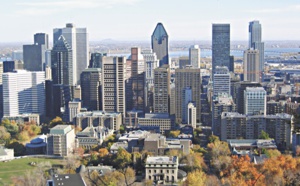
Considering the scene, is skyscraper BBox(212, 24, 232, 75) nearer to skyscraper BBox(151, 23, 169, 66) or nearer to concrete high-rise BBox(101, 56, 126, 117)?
skyscraper BBox(151, 23, 169, 66)

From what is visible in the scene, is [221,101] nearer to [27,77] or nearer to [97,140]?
[97,140]

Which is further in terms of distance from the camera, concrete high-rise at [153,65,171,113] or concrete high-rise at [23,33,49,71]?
concrete high-rise at [23,33,49,71]

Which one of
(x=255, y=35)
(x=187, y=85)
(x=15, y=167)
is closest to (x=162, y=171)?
(x=15, y=167)

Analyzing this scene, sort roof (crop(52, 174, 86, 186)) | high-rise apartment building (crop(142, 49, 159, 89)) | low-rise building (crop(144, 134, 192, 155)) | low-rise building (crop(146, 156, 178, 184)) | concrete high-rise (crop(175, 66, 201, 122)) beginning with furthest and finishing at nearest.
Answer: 1. high-rise apartment building (crop(142, 49, 159, 89))
2. concrete high-rise (crop(175, 66, 201, 122))
3. low-rise building (crop(144, 134, 192, 155))
4. low-rise building (crop(146, 156, 178, 184))
5. roof (crop(52, 174, 86, 186))

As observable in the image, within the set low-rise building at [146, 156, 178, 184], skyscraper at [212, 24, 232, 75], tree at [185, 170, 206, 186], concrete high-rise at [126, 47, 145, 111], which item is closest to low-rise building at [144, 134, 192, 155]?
low-rise building at [146, 156, 178, 184]

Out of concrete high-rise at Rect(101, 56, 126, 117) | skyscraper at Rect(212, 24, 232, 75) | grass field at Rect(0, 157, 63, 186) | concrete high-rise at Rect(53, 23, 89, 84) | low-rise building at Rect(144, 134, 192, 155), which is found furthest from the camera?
concrete high-rise at Rect(53, 23, 89, 84)

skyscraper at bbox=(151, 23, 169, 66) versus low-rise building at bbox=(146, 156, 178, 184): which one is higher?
skyscraper at bbox=(151, 23, 169, 66)
